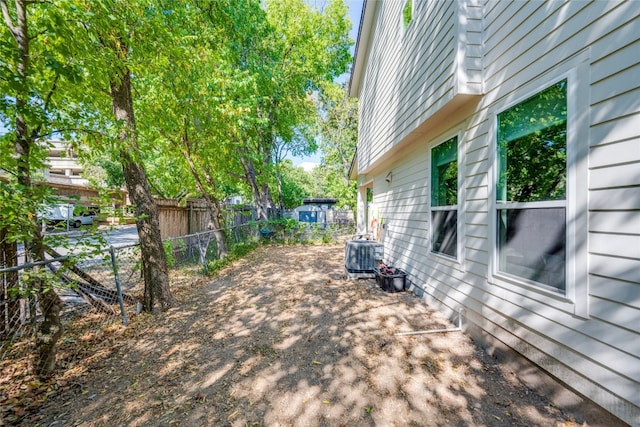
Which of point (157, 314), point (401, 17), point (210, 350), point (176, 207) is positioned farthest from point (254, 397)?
point (176, 207)

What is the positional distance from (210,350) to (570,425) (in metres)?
3.35

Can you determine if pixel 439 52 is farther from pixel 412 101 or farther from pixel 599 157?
pixel 599 157

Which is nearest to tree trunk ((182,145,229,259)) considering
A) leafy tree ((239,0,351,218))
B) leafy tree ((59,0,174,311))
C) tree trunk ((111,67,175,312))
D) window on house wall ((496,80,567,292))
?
leafy tree ((239,0,351,218))

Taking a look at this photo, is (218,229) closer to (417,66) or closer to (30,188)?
(30,188)

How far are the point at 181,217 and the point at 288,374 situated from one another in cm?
772

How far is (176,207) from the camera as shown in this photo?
8.40 meters

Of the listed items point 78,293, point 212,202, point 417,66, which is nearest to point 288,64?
point 212,202

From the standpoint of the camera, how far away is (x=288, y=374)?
2.57m

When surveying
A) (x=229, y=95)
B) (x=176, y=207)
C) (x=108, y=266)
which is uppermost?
(x=229, y=95)

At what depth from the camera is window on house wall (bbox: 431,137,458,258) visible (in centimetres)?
373

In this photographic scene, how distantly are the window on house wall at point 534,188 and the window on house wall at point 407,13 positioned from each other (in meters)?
3.37

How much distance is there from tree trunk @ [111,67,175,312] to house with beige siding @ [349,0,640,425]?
452cm

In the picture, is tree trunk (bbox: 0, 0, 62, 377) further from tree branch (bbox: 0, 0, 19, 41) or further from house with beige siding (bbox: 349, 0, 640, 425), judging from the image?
house with beige siding (bbox: 349, 0, 640, 425)

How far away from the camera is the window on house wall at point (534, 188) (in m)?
2.14
